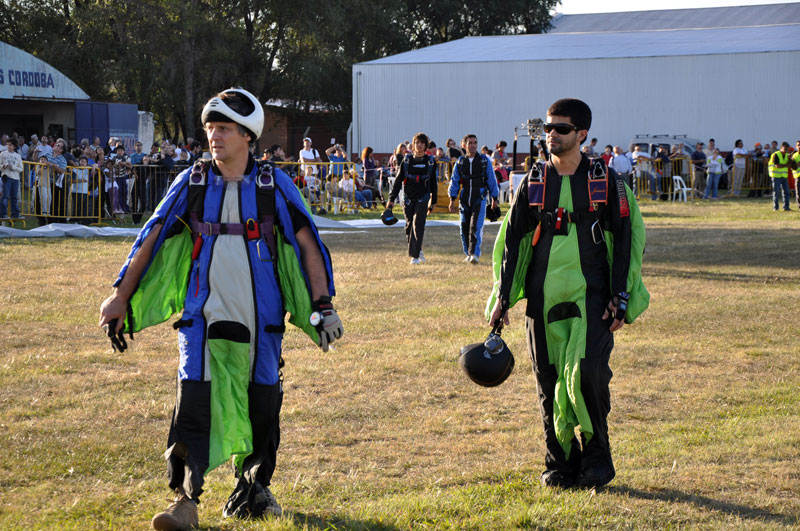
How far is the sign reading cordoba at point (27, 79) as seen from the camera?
119 feet

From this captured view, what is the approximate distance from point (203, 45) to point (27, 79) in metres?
12.1

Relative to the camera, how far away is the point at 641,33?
47594 mm

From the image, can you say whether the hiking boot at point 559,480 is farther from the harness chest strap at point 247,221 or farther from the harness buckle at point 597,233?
the harness chest strap at point 247,221

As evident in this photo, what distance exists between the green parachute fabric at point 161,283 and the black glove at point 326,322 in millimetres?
653

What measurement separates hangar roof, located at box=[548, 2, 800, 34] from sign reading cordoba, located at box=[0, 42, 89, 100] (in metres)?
35.9

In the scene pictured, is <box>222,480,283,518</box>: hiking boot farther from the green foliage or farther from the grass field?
the green foliage

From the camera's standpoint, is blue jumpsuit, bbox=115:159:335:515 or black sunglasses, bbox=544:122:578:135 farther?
black sunglasses, bbox=544:122:578:135

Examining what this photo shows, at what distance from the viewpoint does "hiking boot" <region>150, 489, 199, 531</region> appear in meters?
4.43

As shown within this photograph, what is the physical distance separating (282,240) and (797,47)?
39344 mm

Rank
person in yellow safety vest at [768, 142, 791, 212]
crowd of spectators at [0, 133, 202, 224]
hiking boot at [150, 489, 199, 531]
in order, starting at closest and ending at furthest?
1. hiking boot at [150, 489, 199, 531]
2. crowd of spectators at [0, 133, 202, 224]
3. person in yellow safety vest at [768, 142, 791, 212]

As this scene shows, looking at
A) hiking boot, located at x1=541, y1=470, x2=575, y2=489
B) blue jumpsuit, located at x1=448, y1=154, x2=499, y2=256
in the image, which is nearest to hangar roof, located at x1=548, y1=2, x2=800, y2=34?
blue jumpsuit, located at x1=448, y1=154, x2=499, y2=256

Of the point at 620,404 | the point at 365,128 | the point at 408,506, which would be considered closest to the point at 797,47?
the point at 365,128

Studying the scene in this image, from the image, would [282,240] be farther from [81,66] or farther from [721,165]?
[81,66]

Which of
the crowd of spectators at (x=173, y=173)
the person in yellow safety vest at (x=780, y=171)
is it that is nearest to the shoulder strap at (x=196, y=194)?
the crowd of spectators at (x=173, y=173)
